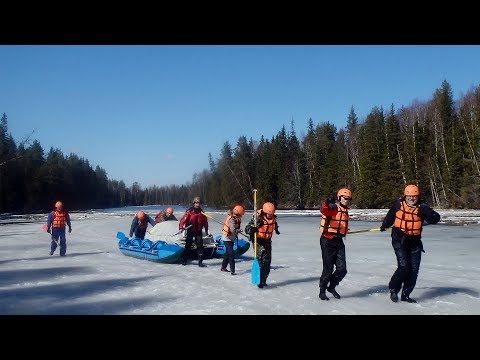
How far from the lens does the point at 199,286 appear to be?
785 cm

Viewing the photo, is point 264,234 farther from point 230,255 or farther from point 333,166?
point 333,166

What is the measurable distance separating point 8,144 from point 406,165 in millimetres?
44921

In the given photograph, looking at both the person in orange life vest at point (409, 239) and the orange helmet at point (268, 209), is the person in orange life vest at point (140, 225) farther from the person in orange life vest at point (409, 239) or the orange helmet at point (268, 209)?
the person in orange life vest at point (409, 239)

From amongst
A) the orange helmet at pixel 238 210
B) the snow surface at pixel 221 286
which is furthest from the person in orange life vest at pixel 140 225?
the orange helmet at pixel 238 210

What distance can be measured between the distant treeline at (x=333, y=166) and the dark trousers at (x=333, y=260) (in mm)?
31207

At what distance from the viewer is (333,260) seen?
689 centimetres

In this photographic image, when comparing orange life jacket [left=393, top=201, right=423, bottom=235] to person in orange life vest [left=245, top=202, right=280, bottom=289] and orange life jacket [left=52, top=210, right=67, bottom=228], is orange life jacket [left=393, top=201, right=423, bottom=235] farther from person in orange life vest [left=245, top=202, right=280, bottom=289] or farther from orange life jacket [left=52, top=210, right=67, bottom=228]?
orange life jacket [left=52, top=210, right=67, bottom=228]

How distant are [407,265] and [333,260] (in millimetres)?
1119

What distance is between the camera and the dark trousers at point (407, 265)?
21.4 feet

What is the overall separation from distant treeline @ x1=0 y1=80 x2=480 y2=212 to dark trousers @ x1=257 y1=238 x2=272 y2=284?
29.8 metres

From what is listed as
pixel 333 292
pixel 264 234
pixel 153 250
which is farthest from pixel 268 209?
pixel 153 250

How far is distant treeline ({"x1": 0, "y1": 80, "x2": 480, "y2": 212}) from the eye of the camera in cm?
4162
